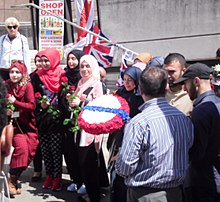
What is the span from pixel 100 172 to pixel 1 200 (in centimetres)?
329

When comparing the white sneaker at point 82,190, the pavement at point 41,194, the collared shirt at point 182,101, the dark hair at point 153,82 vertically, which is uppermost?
the dark hair at point 153,82

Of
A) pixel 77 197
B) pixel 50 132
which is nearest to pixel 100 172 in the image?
pixel 77 197

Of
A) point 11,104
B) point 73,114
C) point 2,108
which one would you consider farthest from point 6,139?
point 11,104

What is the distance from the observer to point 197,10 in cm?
1220

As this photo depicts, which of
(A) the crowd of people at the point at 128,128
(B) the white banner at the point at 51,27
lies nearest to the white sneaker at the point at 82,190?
(A) the crowd of people at the point at 128,128

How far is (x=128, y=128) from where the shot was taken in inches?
134

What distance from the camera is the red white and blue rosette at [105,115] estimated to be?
441cm

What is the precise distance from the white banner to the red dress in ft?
21.0

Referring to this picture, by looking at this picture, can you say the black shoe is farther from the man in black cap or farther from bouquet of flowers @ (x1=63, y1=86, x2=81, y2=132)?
the man in black cap

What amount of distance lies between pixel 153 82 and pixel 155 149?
1.57 feet

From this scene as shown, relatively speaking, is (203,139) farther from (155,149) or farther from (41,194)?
(41,194)

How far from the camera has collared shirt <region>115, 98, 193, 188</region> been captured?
10.9 feet

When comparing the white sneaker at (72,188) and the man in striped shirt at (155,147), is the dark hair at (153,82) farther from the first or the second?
the white sneaker at (72,188)

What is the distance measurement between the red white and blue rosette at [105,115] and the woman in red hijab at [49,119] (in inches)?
64.2
